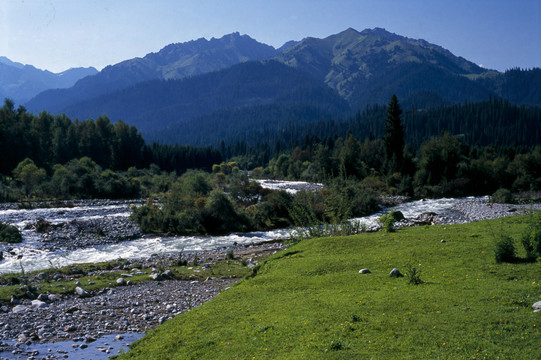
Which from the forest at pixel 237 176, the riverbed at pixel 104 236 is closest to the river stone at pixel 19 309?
the riverbed at pixel 104 236

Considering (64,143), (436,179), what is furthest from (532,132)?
(64,143)

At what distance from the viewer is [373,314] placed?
1087 centimetres

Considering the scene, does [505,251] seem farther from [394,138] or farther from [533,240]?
[394,138]

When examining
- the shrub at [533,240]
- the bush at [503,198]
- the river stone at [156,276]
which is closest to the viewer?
the shrub at [533,240]

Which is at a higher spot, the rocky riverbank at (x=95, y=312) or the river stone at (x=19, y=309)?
Answer: the river stone at (x=19, y=309)

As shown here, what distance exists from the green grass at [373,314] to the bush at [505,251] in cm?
44

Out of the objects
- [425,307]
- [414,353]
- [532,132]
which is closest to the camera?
[414,353]

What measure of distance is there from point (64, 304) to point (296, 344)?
13086mm

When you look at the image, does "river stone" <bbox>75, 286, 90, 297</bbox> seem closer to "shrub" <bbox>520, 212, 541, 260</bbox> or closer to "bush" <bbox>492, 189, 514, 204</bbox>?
"shrub" <bbox>520, 212, 541, 260</bbox>

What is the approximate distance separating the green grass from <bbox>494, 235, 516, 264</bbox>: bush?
441 millimetres

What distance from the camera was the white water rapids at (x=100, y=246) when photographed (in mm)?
29939

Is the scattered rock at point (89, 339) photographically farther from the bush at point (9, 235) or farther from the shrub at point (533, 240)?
the bush at point (9, 235)

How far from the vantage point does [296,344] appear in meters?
9.67

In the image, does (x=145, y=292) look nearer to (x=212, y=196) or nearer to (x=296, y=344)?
(x=296, y=344)
